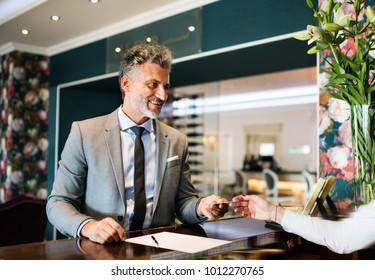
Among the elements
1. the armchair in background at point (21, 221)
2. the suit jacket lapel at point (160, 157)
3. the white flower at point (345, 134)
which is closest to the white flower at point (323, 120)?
the white flower at point (345, 134)

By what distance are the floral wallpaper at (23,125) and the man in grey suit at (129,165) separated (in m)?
4.44

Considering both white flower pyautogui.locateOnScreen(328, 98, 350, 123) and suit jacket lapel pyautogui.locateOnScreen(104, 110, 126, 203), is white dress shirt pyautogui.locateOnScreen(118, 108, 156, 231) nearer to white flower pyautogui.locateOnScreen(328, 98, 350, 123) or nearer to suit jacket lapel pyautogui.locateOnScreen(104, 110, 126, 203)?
suit jacket lapel pyautogui.locateOnScreen(104, 110, 126, 203)

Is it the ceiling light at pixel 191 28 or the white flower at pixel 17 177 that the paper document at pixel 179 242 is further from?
the white flower at pixel 17 177

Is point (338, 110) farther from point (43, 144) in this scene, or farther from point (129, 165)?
point (43, 144)

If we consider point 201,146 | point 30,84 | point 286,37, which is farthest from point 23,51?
point 286,37

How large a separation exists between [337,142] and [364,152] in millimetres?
1182

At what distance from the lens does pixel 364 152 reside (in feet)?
6.19

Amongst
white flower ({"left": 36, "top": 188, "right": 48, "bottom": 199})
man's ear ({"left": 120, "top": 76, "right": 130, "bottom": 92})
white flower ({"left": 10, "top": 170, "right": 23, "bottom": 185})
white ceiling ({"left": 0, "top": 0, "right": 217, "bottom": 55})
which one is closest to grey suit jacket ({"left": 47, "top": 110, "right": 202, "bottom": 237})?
man's ear ({"left": 120, "top": 76, "right": 130, "bottom": 92})

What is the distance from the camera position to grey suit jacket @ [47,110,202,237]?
2014 millimetres

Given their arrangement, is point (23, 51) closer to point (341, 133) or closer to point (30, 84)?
point (30, 84)

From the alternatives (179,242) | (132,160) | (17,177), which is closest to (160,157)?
(132,160)

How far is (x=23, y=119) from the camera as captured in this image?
6242mm

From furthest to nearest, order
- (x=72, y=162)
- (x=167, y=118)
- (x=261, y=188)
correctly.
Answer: (x=261, y=188)
(x=167, y=118)
(x=72, y=162)

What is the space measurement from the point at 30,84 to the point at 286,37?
4.19 m
